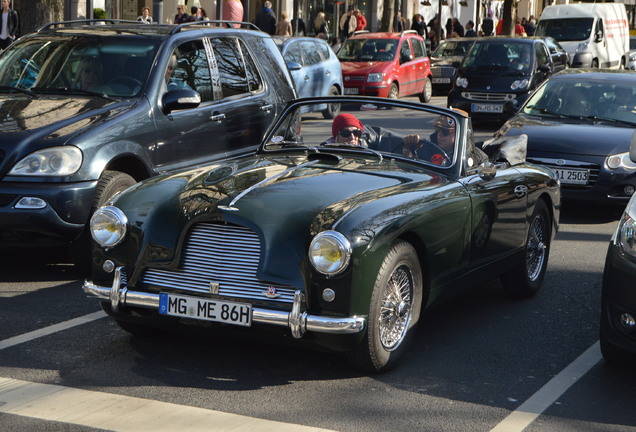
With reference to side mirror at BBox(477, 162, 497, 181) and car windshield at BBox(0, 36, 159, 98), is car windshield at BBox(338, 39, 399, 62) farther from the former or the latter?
side mirror at BBox(477, 162, 497, 181)

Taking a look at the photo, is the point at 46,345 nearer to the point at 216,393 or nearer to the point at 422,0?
the point at 216,393

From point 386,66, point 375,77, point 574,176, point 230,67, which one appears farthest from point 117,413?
point 386,66

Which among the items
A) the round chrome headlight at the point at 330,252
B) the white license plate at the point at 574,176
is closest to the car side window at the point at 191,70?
the round chrome headlight at the point at 330,252

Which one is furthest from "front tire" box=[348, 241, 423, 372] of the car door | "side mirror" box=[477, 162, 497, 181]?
the car door

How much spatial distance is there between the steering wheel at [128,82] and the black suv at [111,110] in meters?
0.01

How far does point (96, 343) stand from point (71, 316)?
664mm

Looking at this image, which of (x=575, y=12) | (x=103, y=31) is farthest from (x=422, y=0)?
(x=103, y=31)

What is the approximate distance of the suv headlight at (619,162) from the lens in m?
10.5

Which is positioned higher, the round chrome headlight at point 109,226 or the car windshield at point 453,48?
the car windshield at point 453,48

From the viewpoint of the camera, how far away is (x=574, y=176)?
10.7m

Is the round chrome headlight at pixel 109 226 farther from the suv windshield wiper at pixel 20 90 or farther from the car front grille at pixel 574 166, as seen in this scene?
the car front grille at pixel 574 166

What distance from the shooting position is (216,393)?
509 centimetres

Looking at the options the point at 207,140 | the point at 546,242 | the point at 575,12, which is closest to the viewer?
the point at 546,242

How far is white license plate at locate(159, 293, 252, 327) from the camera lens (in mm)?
5125
